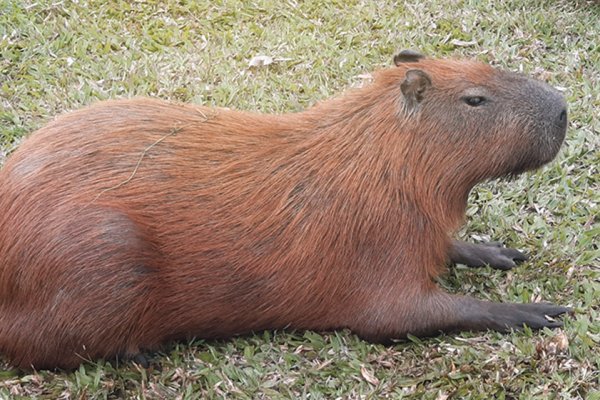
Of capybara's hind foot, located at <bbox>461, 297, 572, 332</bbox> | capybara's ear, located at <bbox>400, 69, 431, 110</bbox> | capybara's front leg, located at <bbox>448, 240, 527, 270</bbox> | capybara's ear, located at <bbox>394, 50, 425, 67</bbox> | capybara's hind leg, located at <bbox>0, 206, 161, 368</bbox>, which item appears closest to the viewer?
capybara's hind leg, located at <bbox>0, 206, 161, 368</bbox>

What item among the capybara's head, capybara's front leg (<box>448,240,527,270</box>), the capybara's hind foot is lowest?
the capybara's hind foot

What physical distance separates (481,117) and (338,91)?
1.99 metres

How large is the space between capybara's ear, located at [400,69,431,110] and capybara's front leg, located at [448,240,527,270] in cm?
89

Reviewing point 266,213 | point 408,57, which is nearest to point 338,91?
point 408,57

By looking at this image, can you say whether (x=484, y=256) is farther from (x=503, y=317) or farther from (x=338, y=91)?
(x=338, y=91)

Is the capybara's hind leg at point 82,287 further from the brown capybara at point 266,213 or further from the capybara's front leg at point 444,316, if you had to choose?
the capybara's front leg at point 444,316

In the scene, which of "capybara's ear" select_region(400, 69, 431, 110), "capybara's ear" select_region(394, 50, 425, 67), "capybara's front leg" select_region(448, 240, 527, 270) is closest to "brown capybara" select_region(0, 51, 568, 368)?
"capybara's ear" select_region(400, 69, 431, 110)


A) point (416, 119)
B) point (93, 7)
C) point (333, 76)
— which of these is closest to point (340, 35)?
point (333, 76)

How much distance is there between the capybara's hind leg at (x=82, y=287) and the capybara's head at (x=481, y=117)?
53.1 inches

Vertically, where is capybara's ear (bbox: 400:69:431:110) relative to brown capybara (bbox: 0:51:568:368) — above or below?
above

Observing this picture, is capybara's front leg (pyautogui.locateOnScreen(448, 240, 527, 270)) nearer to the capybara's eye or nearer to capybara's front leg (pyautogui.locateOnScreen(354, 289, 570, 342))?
capybara's front leg (pyautogui.locateOnScreen(354, 289, 570, 342))

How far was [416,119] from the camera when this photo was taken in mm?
3385

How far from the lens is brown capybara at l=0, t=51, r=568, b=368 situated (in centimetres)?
324

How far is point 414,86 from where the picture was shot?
336cm
